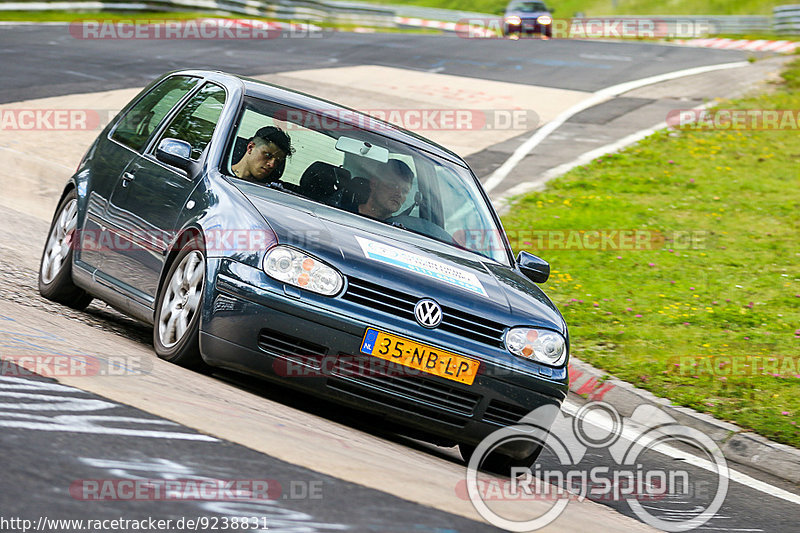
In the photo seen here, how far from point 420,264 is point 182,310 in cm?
122

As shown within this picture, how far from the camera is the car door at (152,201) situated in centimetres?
616

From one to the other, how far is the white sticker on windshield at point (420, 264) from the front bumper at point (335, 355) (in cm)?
35

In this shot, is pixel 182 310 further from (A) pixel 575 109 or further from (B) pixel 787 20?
(B) pixel 787 20

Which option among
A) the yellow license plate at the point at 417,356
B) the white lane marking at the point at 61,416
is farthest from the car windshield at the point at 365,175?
the white lane marking at the point at 61,416

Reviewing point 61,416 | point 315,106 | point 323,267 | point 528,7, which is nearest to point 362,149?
point 315,106

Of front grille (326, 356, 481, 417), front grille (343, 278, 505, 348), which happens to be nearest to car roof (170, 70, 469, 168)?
front grille (343, 278, 505, 348)

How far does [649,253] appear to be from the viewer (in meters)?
11.9

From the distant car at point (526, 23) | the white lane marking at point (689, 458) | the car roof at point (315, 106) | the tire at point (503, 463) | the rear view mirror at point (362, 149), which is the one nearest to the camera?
the tire at point (503, 463)

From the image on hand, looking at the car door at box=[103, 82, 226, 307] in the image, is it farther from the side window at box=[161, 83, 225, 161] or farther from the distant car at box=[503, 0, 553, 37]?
the distant car at box=[503, 0, 553, 37]

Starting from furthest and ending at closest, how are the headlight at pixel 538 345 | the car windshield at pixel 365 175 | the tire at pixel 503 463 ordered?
the car windshield at pixel 365 175 → the tire at pixel 503 463 → the headlight at pixel 538 345

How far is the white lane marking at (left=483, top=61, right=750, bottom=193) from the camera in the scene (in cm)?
1532

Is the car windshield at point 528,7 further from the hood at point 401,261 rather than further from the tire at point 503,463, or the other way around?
the tire at point 503,463

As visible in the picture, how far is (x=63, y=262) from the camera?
23.8 ft

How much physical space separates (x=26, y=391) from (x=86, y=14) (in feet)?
101
